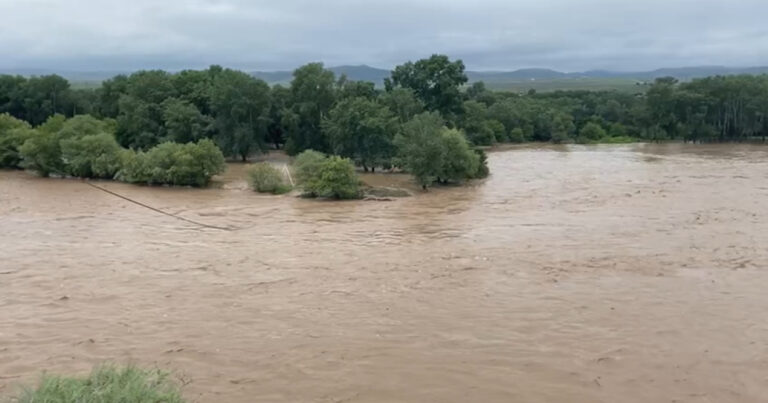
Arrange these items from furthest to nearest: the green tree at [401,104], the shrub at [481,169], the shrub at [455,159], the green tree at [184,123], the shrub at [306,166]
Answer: the green tree at [184,123]
the green tree at [401,104]
the shrub at [481,169]
the shrub at [455,159]
the shrub at [306,166]

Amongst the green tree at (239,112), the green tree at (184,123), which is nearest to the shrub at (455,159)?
the green tree at (239,112)

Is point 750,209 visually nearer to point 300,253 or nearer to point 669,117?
point 300,253

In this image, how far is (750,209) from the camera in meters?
31.5

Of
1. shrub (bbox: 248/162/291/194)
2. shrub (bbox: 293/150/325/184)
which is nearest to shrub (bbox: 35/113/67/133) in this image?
shrub (bbox: 248/162/291/194)

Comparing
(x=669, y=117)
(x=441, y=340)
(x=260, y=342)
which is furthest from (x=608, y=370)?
(x=669, y=117)

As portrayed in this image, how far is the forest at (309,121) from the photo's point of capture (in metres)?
41.8

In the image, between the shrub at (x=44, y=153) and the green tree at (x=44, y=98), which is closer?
the shrub at (x=44, y=153)

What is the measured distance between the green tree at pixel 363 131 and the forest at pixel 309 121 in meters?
0.09

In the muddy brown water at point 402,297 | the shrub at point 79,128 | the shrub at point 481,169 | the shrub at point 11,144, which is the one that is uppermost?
the shrub at point 79,128

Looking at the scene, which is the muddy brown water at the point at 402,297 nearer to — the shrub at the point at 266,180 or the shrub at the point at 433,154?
the shrub at the point at 266,180

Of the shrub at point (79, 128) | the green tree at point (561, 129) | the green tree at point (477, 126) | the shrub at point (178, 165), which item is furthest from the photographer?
the green tree at point (561, 129)

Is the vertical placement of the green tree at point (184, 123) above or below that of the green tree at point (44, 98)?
below

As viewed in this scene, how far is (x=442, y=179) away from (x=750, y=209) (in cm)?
1671

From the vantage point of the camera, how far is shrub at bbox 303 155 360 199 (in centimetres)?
3653
